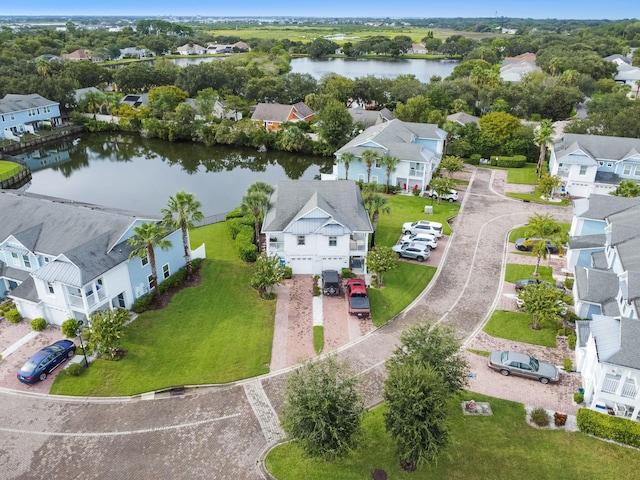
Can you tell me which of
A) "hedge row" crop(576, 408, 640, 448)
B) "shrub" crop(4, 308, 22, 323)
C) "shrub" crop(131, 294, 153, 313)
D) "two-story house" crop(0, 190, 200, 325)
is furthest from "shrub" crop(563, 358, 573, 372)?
"shrub" crop(4, 308, 22, 323)

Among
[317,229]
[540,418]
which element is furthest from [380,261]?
[540,418]

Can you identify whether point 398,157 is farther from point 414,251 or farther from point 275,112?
point 275,112

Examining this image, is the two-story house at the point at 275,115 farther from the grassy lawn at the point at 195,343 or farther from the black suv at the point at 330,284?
the black suv at the point at 330,284

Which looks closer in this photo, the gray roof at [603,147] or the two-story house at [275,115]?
the gray roof at [603,147]

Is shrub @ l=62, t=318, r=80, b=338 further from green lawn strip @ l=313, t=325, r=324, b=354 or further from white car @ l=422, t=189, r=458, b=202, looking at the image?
white car @ l=422, t=189, r=458, b=202

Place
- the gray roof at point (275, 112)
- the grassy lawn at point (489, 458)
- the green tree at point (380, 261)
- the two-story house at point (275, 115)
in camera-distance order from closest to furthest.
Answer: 1. the grassy lawn at point (489, 458)
2. the green tree at point (380, 261)
3. the two-story house at point (275, 115)
4. the gray roof at point (275, 112)

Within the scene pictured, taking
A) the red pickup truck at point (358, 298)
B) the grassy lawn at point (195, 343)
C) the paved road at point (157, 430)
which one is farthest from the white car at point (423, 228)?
the grassy lawn at point (195, 343)

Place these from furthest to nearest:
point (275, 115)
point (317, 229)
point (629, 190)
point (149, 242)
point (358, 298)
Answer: point (275, 115) → point (629, 190) → point (317, 229) → point (358, 298) → point (149, 242)
